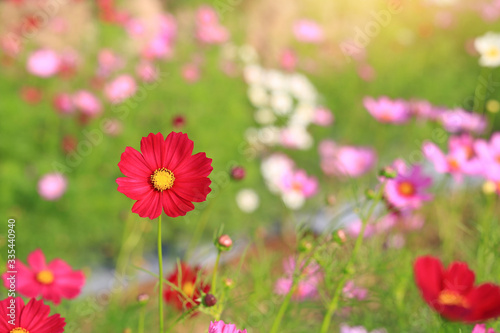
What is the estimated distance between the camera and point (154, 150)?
1.83 ft

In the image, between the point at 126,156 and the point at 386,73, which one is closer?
the point at 126,156

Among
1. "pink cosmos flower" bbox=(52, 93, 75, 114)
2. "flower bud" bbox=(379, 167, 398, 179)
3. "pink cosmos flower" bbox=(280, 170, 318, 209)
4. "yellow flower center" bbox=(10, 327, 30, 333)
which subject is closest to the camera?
"yellow flower center" bbox=(10, 327, 30, 333)

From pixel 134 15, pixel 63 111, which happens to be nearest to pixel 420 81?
pixel 134 15

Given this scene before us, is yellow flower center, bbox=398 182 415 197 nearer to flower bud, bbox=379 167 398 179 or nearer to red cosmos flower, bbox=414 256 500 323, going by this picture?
flower bud, bbox=379 167 398 179

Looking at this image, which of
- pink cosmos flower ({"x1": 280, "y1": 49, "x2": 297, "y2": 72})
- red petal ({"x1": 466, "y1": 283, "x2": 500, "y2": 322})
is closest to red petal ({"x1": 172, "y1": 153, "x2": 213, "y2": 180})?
red petal ({"x1": 466, "y1": 283, "x2": 500, "y2": 322})

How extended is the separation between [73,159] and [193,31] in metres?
1.37

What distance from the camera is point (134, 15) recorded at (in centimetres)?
292

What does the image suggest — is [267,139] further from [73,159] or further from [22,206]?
[22,206]

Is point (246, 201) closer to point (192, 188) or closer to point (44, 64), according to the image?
point (44, 64)

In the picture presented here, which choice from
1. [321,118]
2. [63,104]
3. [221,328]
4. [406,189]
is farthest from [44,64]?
[221,328]

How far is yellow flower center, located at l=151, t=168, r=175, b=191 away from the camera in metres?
0.54

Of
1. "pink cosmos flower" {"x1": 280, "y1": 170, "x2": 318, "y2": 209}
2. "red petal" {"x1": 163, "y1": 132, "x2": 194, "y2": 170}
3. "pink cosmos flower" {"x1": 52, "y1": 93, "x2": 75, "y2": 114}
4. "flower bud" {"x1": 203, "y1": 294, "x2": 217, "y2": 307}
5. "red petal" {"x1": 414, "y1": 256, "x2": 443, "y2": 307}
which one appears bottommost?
"red petal" {"x1": 414, "y1": 256, "x2": 443, "y2": 307}

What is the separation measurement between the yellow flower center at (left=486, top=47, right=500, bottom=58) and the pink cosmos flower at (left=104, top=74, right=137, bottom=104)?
1509mm

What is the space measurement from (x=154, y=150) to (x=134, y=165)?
1.1 inches
